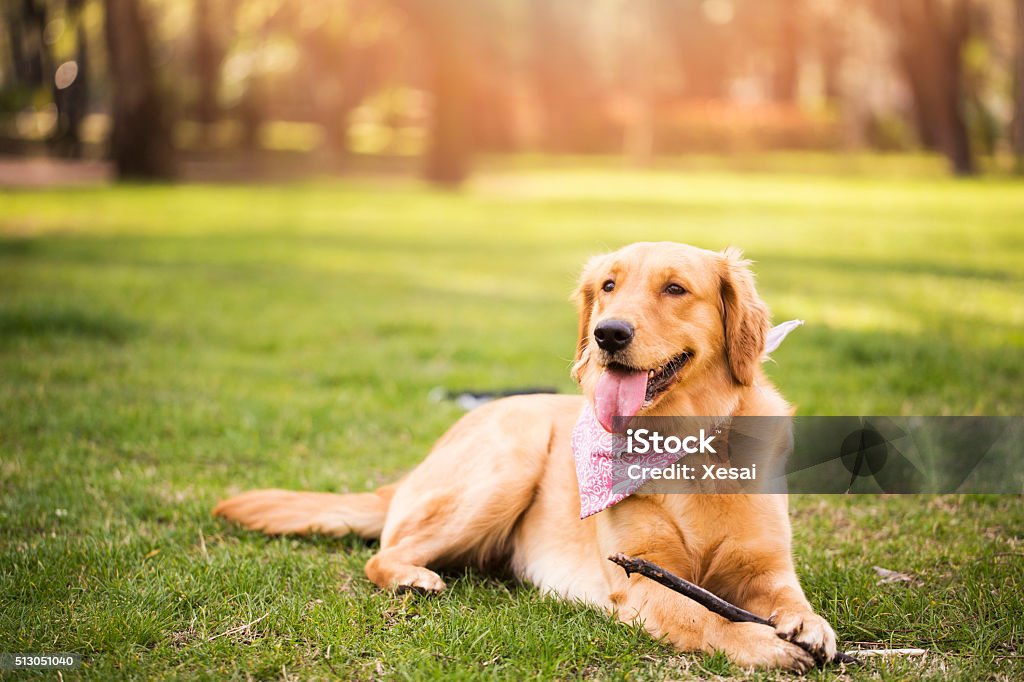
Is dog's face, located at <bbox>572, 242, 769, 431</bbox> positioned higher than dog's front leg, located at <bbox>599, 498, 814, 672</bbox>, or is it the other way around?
dog's face, located at <bbox>572, 242, 769, 431</bbox>

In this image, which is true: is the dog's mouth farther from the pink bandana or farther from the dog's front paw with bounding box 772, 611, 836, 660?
the dog's front paw with bounding box 772, 611, 836, 660

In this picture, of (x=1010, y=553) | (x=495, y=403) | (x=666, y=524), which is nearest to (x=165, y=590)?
(x=495, y=403)

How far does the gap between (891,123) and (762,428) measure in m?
52.5

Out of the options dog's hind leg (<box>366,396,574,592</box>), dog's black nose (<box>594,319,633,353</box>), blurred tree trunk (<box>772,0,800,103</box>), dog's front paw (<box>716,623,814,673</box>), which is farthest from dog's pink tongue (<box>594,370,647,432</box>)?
blurred tree trunk (<box>772,0,800,103</box>)

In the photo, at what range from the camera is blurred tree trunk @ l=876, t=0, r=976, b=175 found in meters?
30.1

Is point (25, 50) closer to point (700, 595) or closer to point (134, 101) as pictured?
point (134, 101)

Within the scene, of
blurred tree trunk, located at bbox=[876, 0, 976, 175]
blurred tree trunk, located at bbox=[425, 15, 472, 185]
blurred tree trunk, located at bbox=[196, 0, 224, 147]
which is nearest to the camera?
blurred tree trunk, located at bbox=[425, 15, 472, 185]

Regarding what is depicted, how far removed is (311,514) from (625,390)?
1.78 meters

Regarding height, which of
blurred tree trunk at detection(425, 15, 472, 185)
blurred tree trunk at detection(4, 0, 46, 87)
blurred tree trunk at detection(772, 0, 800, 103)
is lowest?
blurred tree trunk at detection(425, 15, 472, 185)

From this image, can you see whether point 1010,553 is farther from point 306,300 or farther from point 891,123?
point 891,123

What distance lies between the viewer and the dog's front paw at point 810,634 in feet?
9.89

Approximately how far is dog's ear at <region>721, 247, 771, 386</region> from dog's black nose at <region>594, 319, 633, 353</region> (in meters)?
0.52

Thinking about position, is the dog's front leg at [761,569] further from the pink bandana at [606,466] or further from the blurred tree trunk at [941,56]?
the blurred tree trunk at [941,56]

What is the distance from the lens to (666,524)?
11.1 feet
